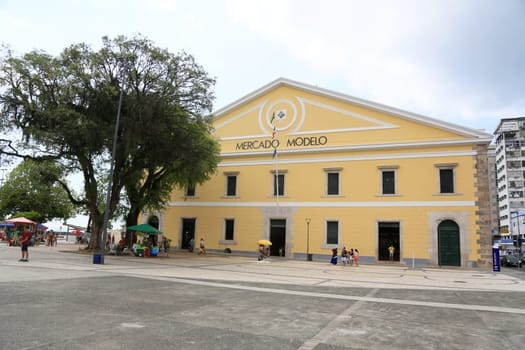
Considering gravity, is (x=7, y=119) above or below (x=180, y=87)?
below

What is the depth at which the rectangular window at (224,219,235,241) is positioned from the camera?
3494 cm

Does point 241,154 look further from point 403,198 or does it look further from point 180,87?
point 403,198

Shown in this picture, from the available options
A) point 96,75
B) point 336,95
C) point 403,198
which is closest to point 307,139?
point 336,95

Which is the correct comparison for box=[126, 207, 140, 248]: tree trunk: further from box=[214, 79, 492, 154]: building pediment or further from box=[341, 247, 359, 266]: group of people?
box=[341, 247, 359, 266]: group of people

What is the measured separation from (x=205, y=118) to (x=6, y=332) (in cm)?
2224

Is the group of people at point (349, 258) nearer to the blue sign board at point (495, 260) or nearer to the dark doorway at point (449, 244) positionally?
the dark doorway at point (449, 244)

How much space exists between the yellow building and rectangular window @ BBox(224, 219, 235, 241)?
4.1 inches

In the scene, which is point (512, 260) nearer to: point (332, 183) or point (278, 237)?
point (332, 183)

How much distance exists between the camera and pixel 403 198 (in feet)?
96.2

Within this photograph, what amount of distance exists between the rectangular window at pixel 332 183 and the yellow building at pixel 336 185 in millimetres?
82

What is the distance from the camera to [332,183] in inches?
1260

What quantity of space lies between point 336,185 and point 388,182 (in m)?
4.08

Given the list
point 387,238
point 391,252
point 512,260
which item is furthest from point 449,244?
point 512,260

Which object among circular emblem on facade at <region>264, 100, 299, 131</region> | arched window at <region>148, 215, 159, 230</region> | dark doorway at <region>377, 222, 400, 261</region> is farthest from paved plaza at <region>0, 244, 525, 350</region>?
arched window at <region>148, 215, 159, 230</region>
